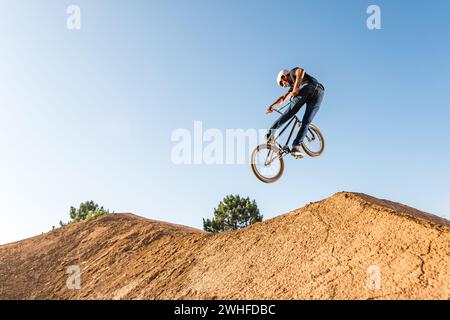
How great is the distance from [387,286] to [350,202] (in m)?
4.40

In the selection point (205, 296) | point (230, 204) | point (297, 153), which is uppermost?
point (297, 153)

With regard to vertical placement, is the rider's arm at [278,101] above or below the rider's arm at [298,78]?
below

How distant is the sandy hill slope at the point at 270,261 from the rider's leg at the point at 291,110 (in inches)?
120

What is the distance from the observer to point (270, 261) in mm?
10953

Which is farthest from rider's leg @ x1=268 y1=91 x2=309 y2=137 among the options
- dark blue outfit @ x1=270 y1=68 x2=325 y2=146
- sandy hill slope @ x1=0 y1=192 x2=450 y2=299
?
sandy hill slope @ x1=0 y1=192 x2=450 y2=299

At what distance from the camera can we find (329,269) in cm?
960

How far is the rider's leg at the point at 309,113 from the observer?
1272 cm

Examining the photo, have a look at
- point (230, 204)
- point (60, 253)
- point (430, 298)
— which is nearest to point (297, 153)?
point (430, 298)

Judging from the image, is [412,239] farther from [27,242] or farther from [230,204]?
[230,204]

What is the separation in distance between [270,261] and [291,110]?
501cm

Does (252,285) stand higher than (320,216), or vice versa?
(320,216)

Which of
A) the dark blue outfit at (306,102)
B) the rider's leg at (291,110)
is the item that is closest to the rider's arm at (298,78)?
the dark blue outfit at (306,102)

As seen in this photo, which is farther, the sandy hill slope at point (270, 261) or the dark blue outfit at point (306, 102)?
the dark blue outfit at point (306, 102)

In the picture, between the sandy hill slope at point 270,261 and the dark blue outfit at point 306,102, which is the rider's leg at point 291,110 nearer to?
the dark blue outfit at point 306,102
